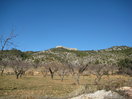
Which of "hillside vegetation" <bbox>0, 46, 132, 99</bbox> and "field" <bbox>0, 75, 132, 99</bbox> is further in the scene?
"hillside vegetation" <bbox>0, 46, 132, 99</bbox>

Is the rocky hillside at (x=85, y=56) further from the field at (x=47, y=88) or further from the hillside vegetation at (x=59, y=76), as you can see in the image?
the field at (x=47, y=88)

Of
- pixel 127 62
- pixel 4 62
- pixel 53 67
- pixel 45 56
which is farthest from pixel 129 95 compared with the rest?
pixel 45 56

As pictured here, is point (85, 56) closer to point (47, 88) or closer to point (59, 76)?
point (59, 76)

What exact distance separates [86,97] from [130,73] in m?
52.9

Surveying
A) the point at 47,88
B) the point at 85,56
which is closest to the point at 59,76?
the point at 47,88

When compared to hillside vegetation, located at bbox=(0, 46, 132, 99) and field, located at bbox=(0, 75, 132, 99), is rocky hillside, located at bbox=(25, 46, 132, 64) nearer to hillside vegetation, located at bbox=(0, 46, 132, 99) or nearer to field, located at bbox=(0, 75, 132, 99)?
hillside vegetation, located at bbox=(0, 46, 132, 99)

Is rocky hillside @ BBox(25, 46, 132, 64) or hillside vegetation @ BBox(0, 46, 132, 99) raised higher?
rocky hillside @ BBox(25, 46, 132, 64)

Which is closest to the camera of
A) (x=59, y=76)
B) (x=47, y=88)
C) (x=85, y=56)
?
(x=47, y=88)

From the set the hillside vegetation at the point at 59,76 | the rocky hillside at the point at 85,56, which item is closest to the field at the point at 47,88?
the hillside vegetation at the point at 59,76

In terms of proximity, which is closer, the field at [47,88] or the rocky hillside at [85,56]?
the field at [47,88]

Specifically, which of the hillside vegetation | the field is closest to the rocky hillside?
the hillside vegetation

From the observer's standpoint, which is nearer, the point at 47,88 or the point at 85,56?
the point at 47,88

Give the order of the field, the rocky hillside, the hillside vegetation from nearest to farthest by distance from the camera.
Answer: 1. the field
2. the hillside vegetation
3. the rocky hillside

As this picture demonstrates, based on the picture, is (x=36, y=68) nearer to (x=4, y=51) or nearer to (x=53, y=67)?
(x=53, y=67)
